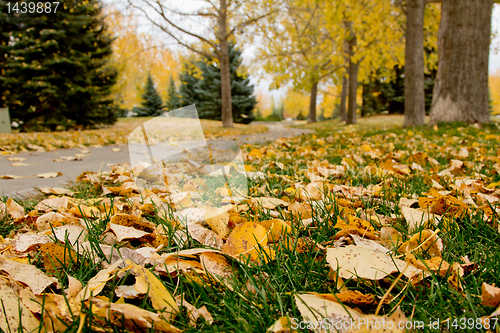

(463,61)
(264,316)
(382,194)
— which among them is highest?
(463,61)

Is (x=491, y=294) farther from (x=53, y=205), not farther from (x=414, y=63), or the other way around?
(x=414, y=63)

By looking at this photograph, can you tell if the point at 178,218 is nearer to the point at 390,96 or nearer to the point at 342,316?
the point at 342,316

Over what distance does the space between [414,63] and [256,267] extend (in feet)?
26.6

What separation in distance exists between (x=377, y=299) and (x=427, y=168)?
5.49 ft

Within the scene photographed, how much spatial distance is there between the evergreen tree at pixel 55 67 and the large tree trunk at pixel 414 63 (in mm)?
11143

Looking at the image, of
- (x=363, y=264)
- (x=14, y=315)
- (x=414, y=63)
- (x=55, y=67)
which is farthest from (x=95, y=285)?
(x=55, y=67)

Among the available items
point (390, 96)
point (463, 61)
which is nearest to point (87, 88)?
point (463, 61)

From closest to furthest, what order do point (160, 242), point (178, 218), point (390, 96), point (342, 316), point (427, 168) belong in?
1. point (342, 316)
2. point (160, 242)
3. point (178, 218)
4. point (427, 168)
5. point (390, 96)

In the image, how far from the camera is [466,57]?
19.7ft

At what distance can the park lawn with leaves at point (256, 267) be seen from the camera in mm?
613

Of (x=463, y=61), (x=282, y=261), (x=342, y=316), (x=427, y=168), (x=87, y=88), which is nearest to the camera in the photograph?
(x=342, y=316)

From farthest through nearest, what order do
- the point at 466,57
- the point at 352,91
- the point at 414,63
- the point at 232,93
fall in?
the point at 232,93 < the point at 352,91 < the point at 414,63 < the point at 466,57

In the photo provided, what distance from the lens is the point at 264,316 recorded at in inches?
26.1

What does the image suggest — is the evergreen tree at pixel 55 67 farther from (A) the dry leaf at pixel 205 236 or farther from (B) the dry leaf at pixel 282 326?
(B) the dry leaf at pixel 282 326
